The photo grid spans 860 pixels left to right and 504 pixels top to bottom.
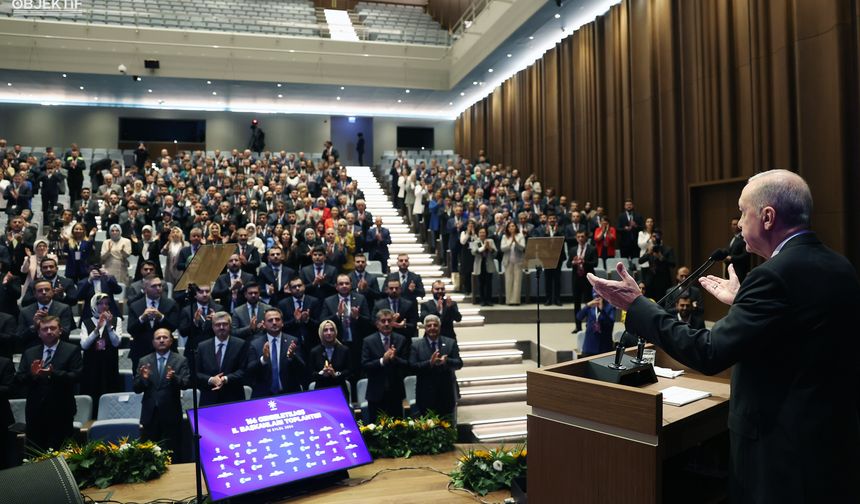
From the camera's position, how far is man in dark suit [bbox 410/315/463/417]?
18.4 ft

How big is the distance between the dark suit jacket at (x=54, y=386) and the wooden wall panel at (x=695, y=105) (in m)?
7.88

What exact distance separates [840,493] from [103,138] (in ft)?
73.2

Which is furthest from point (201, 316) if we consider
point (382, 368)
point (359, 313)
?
point (382, 368)

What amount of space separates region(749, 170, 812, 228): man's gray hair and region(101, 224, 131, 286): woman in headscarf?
8.19 metres

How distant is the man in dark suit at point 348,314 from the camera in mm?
6441

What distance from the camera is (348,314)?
653cm

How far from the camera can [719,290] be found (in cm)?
193

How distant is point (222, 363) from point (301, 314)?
3.68 ft

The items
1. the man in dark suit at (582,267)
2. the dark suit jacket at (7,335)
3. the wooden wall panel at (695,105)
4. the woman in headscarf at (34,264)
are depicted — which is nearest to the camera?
the dark suit jacket at (7,335)

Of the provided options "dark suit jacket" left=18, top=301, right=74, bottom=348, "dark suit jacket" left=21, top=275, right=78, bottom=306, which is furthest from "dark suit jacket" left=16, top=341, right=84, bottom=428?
"dark suit jacket" left=21, top=275, right=78, bottom=306

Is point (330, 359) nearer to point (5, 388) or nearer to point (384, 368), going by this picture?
point (384, 368)

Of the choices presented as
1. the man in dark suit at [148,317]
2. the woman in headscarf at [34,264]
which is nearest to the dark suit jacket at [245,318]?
the man in dark suit at [148,317]

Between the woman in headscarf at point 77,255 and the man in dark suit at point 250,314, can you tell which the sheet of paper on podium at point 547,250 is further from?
the woman in headscarf at point 77,255

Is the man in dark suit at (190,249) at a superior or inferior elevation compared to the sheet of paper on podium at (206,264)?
superior
